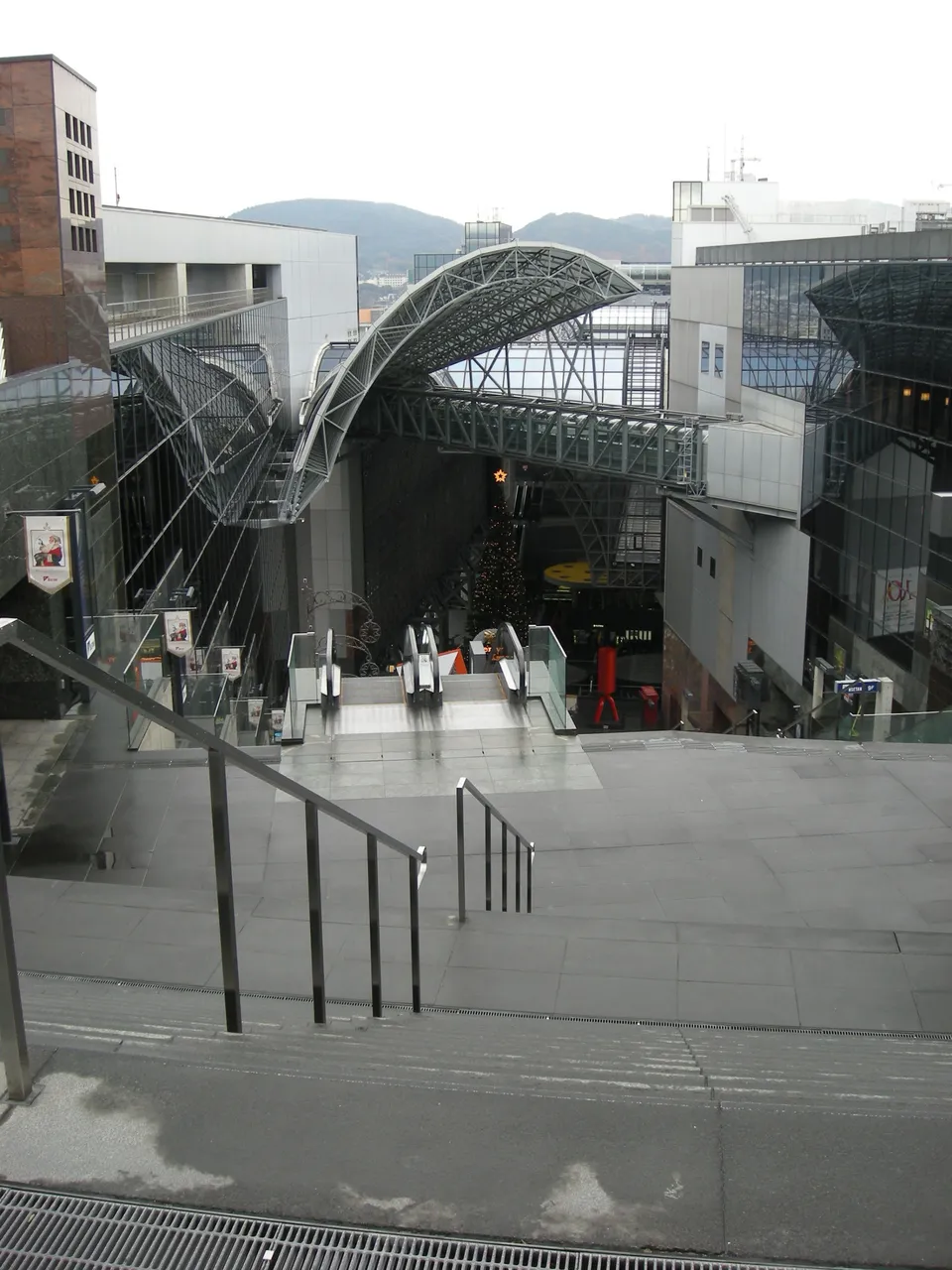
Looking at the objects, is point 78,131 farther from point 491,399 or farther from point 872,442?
point 491,399

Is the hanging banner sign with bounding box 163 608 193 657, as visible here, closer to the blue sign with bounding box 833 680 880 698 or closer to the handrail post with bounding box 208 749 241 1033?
the blue sign with bounding box 833 680 880 698

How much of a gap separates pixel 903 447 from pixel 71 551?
1738 cm

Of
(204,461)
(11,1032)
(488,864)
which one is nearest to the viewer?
(11,1032)

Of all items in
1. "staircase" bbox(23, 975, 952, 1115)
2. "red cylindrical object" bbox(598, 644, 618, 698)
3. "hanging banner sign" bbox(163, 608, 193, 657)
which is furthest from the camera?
"red cylindrical object" bbox(598, 644, 618, 698)

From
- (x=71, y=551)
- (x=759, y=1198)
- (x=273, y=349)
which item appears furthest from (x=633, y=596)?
(x=759, y=1198)

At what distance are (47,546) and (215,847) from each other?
1040cm

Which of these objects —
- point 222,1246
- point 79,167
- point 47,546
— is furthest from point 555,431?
point 222,1246

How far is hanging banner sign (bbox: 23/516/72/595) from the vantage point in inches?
529

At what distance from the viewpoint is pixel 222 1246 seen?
2.55m

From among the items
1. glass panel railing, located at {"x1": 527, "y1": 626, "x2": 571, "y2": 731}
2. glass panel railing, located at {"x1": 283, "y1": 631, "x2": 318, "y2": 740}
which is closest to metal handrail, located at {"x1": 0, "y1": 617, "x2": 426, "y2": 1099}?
glass panel railing, located at {"x1": 283, "y1": 631, "x2": 318, "y2": 740}

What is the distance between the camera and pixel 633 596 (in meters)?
60.3

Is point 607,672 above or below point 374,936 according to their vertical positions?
below

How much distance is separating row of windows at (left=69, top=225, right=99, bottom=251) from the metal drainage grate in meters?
15.5

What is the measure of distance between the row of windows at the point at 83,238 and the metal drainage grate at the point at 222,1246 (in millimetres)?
15484
